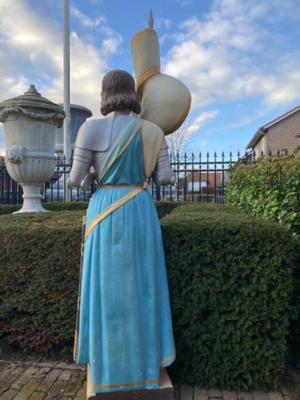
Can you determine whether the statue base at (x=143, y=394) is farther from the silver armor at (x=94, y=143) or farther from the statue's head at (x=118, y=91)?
the statue's head at (x=118, y=91)

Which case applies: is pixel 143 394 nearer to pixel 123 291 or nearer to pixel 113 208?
pixel 123 291

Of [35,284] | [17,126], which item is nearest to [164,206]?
[17,126]

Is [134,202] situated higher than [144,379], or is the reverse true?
[134,202]

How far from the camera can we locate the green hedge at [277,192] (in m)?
3.11

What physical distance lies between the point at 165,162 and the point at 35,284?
61.0 inches

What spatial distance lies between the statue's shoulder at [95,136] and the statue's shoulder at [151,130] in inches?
9.4

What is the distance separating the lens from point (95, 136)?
2340 mm

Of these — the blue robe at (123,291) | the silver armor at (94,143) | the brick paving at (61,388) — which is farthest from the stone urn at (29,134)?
the blue robe at (123,291)

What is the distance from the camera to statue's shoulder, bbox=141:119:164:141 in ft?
7.63

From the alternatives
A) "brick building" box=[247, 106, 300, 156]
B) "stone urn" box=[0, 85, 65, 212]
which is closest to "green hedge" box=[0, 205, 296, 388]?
"stone urn" box=[0, 85, 65, 212]

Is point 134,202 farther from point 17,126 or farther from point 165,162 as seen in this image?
point 17,126

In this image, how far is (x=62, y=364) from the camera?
10.3 feet

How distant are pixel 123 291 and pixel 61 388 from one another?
114 centimetres

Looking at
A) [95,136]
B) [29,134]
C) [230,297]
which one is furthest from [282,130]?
[95,136]
